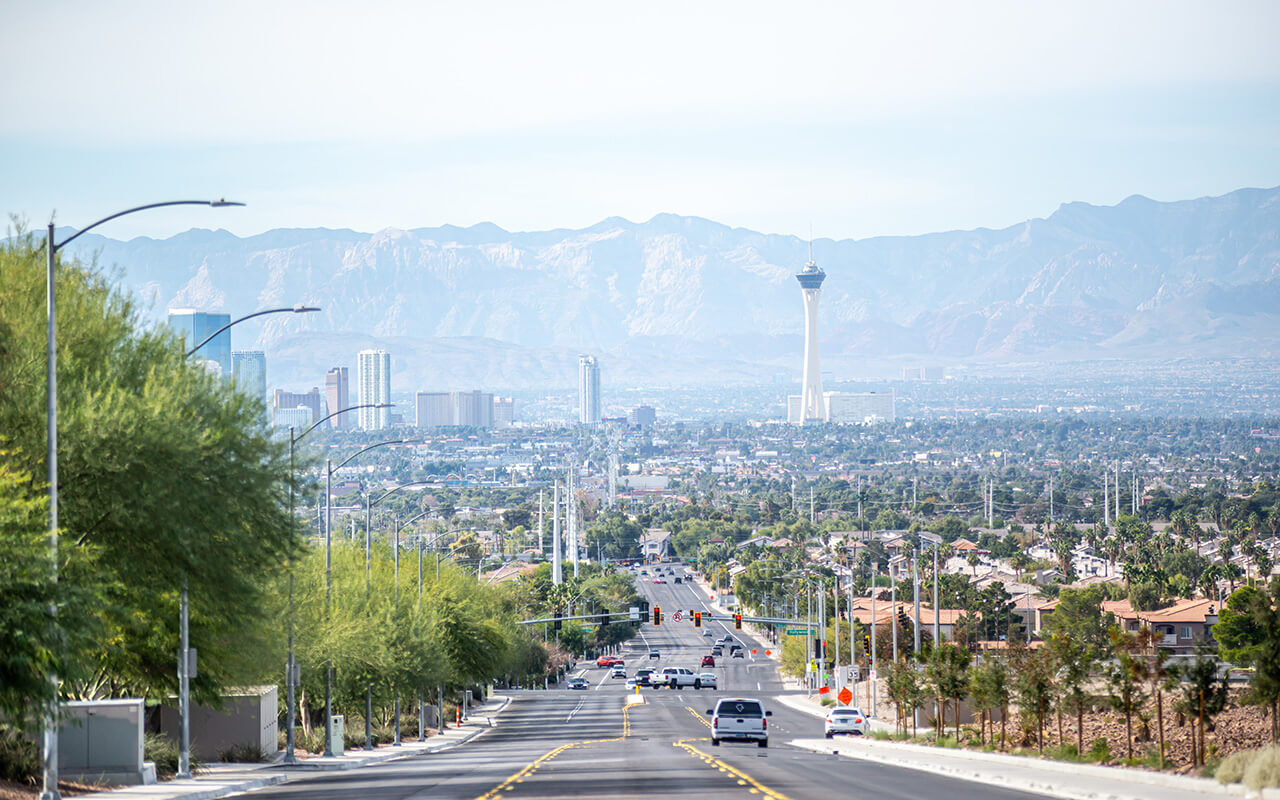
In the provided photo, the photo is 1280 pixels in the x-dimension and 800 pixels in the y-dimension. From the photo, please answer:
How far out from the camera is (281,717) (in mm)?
64562

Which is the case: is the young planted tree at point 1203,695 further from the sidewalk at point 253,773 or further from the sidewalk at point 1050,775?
the sidewalk at point 253,773

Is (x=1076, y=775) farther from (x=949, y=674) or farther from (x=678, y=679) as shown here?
(x=678, y=679)

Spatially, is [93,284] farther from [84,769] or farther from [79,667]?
[79,667]

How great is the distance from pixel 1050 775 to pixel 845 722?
35.2 meters

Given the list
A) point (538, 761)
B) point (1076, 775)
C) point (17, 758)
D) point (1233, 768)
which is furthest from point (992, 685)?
point (17, 758)

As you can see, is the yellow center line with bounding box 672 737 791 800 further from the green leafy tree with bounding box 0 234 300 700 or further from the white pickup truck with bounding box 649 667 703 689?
the white pickup truck with bounding box 649 667 703 689

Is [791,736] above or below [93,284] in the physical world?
below

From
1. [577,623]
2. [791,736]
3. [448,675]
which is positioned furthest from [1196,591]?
[448,675]

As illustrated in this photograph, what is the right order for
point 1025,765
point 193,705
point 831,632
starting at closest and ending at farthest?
point 1025,765
point 193,705
point 831,632

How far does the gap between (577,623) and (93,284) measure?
134m

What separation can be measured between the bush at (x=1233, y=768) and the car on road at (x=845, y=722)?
3864 centimetres

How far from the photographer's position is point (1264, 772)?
1088 inches

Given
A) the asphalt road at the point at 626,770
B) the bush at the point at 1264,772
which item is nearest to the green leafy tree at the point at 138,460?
the asphalt road at the point at 626,770

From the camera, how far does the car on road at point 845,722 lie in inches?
2709
